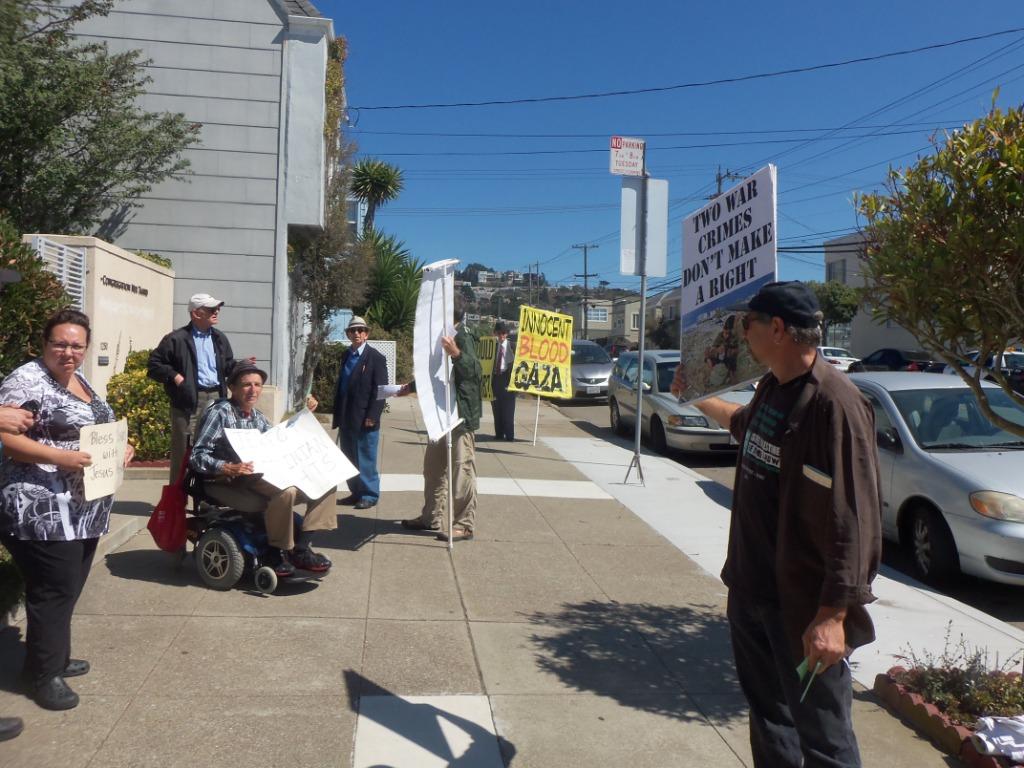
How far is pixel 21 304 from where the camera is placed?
544 centimetres

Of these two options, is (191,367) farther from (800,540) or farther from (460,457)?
(800,540)

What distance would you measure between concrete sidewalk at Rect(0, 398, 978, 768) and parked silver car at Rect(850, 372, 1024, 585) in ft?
2.51

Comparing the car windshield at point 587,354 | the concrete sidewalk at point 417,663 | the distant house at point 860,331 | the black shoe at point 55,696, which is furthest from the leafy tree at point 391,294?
the distant house at point 860,331

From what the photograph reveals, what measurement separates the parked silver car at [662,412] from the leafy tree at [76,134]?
24.0ft

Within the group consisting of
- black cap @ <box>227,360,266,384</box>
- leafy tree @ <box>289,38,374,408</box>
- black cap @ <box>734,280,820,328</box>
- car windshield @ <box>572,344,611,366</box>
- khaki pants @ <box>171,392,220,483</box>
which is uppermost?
leafy tree @ <box>289,38,374,408</box>

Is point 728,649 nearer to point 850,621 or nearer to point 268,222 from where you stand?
point 850,621

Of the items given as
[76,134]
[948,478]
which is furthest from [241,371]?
[76,134]

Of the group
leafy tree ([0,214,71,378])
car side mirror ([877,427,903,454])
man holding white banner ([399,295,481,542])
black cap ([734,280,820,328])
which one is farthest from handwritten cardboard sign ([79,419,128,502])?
car side mirror ([877,427,903,454])

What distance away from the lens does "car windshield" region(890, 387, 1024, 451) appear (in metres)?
7.44

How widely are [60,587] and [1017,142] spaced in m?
4.50

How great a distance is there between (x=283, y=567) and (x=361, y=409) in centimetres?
256

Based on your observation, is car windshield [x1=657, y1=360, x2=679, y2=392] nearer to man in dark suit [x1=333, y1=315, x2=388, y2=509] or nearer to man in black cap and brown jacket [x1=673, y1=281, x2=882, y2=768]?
man in dark suit [x1=333, y1=315, x2=388, y2=509]

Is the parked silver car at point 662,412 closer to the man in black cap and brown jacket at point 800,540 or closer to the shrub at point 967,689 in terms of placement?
the shrub at point 967,689

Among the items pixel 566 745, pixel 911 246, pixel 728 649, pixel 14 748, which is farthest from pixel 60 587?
pixel 911 246
